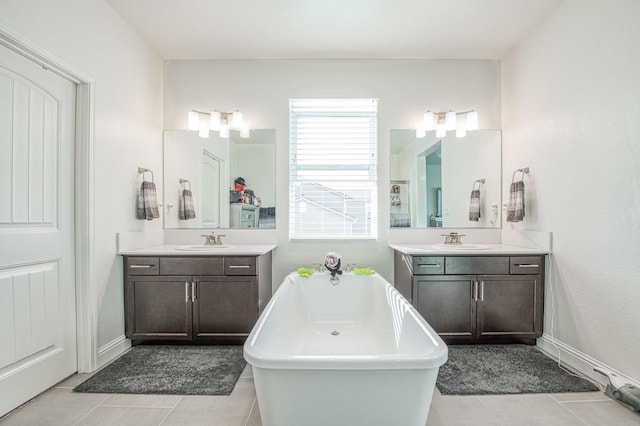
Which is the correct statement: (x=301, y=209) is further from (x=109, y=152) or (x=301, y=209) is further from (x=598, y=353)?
(x=598, y=353)

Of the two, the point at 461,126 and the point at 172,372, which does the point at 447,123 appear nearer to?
the point at 461,126

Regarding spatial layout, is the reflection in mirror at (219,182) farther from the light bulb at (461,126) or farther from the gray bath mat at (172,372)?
the light bulb at (461,126)

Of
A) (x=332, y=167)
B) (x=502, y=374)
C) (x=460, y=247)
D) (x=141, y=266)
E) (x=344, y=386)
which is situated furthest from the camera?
(x=332, y=167)

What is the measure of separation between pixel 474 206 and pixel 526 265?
805 millimetres

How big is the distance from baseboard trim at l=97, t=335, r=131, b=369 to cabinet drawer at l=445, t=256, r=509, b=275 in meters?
2.61

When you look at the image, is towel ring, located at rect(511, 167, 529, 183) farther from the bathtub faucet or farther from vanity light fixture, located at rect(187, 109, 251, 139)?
vanity light fixture, located at rect(187, 109, 251, 139)

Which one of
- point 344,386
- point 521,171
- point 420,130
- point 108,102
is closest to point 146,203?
point 108,102

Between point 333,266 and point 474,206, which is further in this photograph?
point 474,206

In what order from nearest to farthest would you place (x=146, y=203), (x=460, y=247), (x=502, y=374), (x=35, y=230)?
(x=35, y=230), (x=502, y=374), (x=146, y=203), (x=460, y=247)

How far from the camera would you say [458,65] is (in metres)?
3.25

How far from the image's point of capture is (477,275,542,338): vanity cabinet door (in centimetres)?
262

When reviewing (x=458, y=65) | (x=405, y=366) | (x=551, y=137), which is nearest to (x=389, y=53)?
(x=458, y=65)

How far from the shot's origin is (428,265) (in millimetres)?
2617

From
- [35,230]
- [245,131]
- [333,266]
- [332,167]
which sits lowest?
[333,266]
